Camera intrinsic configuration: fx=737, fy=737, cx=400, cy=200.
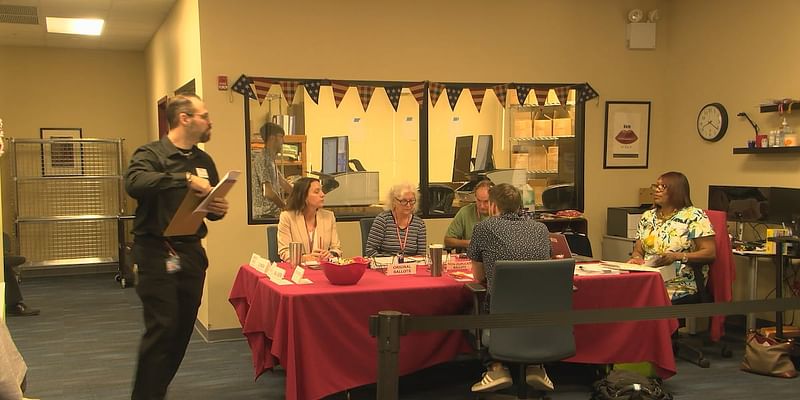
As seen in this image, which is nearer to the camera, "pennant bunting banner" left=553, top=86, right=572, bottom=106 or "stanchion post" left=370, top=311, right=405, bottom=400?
"stanchion post" left=370, top=311, right=405, bottom=400

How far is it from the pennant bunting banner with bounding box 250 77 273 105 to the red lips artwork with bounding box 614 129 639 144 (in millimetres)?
3001

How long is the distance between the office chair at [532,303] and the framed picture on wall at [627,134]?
3.14m

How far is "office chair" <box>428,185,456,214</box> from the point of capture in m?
6.04

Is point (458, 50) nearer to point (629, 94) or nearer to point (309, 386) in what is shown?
point (629, 94)

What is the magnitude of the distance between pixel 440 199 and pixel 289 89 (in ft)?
5.01

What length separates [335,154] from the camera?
5922 millimetres

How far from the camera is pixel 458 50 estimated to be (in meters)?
5.93

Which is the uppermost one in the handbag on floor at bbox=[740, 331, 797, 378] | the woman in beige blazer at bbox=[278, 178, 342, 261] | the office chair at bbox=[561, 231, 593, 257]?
the woman in beige blazer at bbox=[278, 178, 342, 261]

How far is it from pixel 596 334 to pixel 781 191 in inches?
83.1

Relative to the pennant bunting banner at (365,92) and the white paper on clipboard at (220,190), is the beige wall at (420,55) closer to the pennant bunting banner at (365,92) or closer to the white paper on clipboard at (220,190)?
the pennant bunting banner at (365,92)

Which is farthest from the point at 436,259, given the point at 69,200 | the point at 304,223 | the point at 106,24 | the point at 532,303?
the point at 69,200

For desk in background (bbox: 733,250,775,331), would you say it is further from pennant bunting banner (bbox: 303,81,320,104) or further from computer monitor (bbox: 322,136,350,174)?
pennant bunting banner (bbox: 303,81,320,104)

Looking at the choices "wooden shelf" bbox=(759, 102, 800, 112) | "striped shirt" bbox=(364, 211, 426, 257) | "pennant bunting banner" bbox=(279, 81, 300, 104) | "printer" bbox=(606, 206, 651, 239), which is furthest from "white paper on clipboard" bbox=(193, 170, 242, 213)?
"wooden shelf" bbox=(759, 102, 800, 112)

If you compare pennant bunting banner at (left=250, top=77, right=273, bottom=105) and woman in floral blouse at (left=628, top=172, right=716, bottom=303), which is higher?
pennant bunting banner at (left=250, top=77, right=273, bottom=105)
